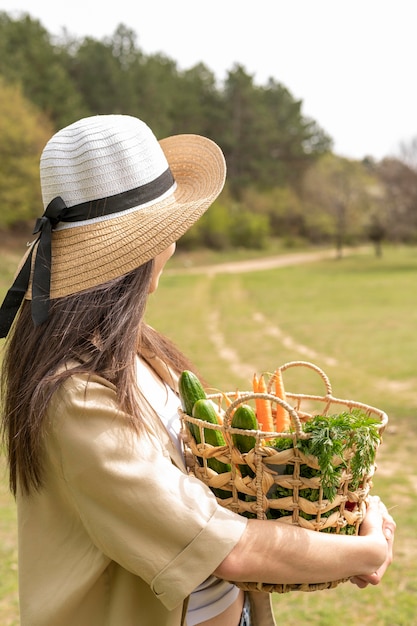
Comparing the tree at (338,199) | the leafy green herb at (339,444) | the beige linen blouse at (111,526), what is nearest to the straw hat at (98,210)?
the beige linen blouse at (111,526)

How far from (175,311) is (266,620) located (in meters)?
16.2

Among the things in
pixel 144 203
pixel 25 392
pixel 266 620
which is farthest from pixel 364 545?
pixel 144 203

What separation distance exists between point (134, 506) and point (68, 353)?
35cm

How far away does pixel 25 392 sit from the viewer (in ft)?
4.70

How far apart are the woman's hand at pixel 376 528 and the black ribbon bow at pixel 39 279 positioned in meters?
0.89

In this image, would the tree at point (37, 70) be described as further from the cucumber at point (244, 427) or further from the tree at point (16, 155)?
the cucumber at point (244, 427)

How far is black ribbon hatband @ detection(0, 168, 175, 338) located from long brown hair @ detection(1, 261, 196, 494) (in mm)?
52

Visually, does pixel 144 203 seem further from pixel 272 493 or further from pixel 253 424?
pixel 272 493

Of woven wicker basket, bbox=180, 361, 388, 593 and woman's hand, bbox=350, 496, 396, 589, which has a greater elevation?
woven wicker basket, bbox=180, 361, 388, 593

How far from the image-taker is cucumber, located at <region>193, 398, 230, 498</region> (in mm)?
1526

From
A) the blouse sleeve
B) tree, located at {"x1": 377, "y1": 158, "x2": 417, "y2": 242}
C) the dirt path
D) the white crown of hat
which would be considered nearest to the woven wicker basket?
the blouse sleeve

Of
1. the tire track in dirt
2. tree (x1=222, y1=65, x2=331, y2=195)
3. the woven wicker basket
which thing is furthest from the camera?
tree (x1=222, y1=65, x2=331, y2=195)

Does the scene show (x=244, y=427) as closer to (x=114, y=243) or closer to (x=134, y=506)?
(x=134, y=506)

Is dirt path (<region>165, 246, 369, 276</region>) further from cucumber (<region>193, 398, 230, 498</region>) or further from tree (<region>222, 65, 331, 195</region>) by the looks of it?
cucumber (<region>193, 398, 230, 498</region>)
